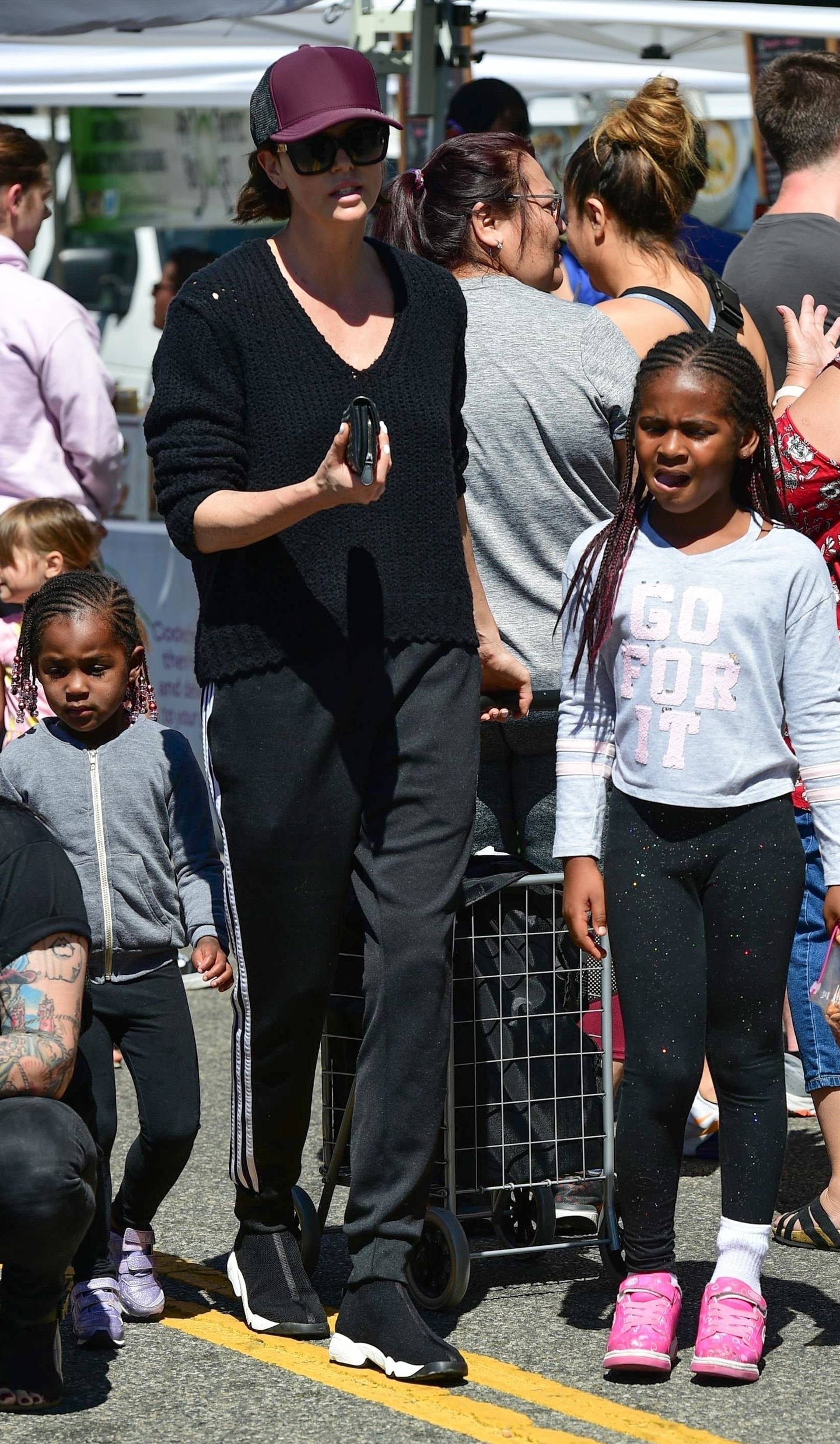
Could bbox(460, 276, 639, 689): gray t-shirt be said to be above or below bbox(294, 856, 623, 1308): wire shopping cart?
above

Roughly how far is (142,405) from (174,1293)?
6050 mm

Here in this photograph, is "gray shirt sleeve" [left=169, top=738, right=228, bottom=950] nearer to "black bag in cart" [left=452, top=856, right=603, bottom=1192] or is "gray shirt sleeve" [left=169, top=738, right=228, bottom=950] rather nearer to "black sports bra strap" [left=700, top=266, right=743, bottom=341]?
"black bag in cart" [left=452, top=856, right=603, bottom=1192]

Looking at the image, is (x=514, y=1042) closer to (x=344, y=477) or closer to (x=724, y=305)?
(x=344, y=477)

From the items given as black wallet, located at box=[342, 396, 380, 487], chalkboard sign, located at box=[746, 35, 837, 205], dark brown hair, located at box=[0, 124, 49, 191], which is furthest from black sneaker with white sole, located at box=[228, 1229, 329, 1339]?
chalkboard sign, located at box=[746, 35, 837, 205]

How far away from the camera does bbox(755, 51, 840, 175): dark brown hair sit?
4.93 m

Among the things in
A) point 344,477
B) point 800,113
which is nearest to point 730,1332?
point 344,477

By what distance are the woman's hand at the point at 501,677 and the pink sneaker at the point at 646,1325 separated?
1033mm

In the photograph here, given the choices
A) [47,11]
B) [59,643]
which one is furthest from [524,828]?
[47,11]

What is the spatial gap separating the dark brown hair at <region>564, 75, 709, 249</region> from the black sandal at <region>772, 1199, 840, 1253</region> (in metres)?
2.06

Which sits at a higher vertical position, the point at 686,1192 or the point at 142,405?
the point at 142,405

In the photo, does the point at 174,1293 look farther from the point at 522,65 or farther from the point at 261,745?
the point at 522,65

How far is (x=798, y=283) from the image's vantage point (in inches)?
185

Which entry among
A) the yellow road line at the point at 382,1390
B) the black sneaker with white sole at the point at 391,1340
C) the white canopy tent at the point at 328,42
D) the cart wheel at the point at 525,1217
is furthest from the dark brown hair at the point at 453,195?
the white canopy tent at the point at 328,42

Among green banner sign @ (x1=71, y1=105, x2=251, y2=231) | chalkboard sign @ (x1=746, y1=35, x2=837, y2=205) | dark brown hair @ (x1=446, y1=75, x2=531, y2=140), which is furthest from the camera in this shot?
green banner sign @ (x1=71, y1=105, x2=251, y2=231)
